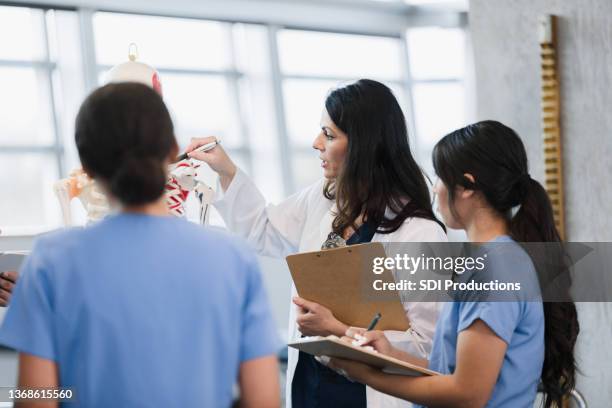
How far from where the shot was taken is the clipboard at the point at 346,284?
2170 millimetres

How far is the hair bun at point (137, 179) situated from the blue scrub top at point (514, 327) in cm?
83

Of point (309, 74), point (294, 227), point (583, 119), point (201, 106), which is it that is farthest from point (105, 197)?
point (309, 74)

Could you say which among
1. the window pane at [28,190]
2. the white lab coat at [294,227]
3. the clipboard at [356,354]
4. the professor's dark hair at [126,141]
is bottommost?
the clipboard at [356,354]

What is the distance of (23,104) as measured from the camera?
26.1ft

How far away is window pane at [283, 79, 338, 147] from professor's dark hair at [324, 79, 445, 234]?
21.7ft

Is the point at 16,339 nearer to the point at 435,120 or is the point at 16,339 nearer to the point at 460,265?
the point at 460,265

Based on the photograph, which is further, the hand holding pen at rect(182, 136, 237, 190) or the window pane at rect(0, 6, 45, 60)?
the window pane at rect(0, 6, 45, 60)

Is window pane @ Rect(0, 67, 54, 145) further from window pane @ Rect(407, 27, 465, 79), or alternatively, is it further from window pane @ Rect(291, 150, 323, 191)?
window pane @ Rect(407, 27, 465, 79)

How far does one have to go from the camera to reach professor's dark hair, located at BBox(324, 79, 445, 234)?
250 centimetres

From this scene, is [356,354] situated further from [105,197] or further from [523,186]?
[105,197]

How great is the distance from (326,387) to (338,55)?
24.4 ft

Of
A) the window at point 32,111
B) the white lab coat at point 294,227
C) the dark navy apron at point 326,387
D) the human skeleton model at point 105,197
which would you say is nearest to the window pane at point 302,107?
the window at point 32,111

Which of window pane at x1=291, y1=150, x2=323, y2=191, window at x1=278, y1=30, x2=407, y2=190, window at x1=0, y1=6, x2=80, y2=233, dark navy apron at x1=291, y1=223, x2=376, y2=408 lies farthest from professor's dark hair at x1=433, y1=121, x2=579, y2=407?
window pane at x1=291, y1=150, x2=323, y2=191

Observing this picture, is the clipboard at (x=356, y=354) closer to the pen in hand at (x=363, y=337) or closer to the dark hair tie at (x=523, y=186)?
the pen in hand at (x=363, y=337)
